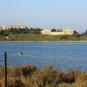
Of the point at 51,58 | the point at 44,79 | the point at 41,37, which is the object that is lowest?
the point at 41,37

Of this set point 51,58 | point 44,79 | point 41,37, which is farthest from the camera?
point 41,37

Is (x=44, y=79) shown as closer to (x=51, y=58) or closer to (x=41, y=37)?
(x=51, y=58)

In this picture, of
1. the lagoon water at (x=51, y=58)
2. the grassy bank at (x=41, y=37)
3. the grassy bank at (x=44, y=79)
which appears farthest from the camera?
the grassy bank at (x=41, y=37)

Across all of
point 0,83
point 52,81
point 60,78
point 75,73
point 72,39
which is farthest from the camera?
point 72,39

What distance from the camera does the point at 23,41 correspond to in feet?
588

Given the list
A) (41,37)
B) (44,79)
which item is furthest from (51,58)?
(41,37)

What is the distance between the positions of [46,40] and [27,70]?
16025cm

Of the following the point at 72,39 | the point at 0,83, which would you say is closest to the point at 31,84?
the point at 0,83

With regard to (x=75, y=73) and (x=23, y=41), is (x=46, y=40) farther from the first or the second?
(x=75, y=73)

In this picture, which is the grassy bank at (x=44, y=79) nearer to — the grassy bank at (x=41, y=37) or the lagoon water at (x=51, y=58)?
the lagoon water at (x=51, y=58)

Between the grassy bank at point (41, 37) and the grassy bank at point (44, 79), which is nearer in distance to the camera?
the grassy bank at point (44, 79)

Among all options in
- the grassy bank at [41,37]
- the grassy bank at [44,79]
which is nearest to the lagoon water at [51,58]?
the grassy bank at [44,79]

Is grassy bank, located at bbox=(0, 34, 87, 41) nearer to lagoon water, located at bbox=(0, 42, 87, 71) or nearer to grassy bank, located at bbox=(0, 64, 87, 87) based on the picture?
lagoon water, located at bbox=(0, 42, 87, 71)

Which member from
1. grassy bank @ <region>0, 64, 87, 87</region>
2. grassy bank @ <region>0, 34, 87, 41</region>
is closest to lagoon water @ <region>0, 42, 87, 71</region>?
grassy bank @ <region>0, 64, 87, 87</region>
